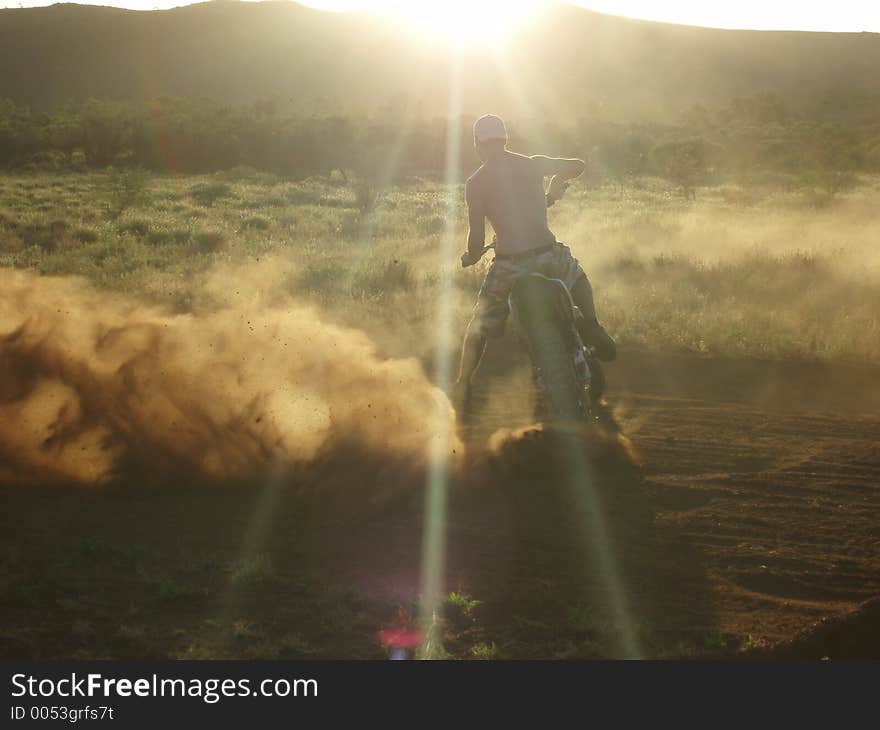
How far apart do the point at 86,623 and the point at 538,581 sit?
85.5 inches

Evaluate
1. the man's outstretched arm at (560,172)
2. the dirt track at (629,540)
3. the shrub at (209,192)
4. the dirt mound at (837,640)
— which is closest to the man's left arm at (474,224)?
the man's outstretched arm at (560,172)

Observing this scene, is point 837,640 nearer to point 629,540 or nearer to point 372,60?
point 629,540

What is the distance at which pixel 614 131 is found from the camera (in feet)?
183

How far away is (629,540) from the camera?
5883 millimetres

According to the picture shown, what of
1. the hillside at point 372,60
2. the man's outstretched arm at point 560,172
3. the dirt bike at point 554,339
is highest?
the hillside at point 372,60

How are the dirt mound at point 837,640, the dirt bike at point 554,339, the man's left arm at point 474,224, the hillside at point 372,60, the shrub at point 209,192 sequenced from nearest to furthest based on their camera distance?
the dirt mound at point 837,640 → the dirt bike at point 554,339 → the man's left arm at point 474,224 → the shrub at point 209,192 → the hillside at point 372,60

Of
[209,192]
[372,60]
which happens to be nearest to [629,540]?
[209,192]

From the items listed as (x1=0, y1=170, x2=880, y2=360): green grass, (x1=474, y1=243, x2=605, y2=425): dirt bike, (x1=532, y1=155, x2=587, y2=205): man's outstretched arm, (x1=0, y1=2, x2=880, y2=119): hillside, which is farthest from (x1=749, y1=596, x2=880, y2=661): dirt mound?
(x1=0, y1=2, x2=880, y2=119): hillside

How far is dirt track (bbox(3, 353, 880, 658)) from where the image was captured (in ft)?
15.3

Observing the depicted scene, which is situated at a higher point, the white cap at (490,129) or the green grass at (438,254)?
the green grass at (438,254)

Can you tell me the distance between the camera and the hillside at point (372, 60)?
356ft

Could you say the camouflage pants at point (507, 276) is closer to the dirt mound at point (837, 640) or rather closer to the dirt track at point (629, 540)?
the dirt track at point (629, 540)

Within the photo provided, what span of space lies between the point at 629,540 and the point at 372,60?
4629 inches

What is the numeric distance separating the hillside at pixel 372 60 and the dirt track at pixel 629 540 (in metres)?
96.7
